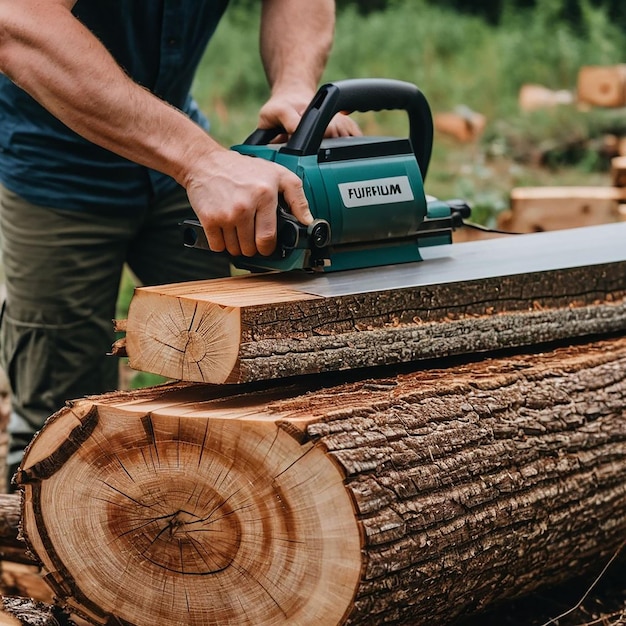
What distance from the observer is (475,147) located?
31.2ft

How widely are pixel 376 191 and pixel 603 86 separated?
765 cm

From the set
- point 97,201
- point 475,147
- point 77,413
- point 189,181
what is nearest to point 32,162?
point 97,201

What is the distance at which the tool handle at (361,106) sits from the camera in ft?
8.40

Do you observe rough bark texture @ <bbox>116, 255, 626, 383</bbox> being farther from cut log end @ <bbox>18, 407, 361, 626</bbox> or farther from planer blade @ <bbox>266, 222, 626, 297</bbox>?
cut log end @ <bbox>18, 407, 361, 626</bbox>

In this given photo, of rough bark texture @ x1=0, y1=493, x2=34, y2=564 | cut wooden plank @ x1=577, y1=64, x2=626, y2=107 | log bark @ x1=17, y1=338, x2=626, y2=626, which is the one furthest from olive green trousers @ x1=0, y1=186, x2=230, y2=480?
cut wooden plank @ x1=577, y1=64, x2=626, y2=107

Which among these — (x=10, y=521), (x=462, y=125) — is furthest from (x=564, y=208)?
(x=462, y=125)

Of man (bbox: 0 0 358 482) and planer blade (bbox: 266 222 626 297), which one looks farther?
man (bbox: 0 0 358 482)

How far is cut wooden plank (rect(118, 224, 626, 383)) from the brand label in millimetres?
181

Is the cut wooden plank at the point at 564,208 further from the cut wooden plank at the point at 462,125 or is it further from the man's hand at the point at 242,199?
the cut wooden plank at the point at 462,125

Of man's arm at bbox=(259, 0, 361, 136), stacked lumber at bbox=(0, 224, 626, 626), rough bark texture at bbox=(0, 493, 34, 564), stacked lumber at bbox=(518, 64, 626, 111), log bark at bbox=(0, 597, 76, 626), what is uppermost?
man's arm at bbox=(259, 0, 361, 136)

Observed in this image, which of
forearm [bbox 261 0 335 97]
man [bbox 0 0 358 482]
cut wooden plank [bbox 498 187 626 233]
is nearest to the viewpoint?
man [bbox 0 0 358 482]

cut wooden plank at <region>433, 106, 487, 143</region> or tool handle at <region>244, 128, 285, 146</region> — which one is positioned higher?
tool handle at <region>244, 128, 285, 146</region>

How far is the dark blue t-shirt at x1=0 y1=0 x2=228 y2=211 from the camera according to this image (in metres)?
2.93

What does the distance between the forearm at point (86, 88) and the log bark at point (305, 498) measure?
23.7 inches
